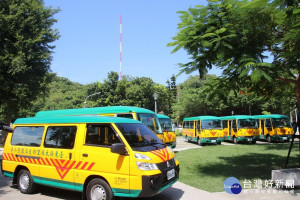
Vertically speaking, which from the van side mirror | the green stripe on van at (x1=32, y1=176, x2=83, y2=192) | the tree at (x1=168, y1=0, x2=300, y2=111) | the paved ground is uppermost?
the tree at (x1=168, y1=0, x2=300, y2=111)

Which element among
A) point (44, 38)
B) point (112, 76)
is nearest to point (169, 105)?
point (112, 76)

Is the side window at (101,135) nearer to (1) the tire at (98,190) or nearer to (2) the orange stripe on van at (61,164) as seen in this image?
(2) the orange stripe on van at (61,164)

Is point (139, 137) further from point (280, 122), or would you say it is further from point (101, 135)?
point (280, 122)

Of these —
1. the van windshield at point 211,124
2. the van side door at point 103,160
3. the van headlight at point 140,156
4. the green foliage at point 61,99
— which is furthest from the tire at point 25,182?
the green foliage at point 61,99

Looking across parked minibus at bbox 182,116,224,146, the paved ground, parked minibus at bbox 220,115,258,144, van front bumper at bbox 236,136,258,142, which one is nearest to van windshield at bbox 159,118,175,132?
parked minibus at bbox 182,116,224,146

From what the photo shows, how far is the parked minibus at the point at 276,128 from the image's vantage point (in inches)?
839

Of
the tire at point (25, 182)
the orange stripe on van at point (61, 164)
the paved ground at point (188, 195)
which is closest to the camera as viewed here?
the orange stripe on van at point (61, 164)

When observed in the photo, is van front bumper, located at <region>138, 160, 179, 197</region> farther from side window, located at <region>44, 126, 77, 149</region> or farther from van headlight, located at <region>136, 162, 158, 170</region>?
side window, located at <region>44, 126, 77, 149</region>

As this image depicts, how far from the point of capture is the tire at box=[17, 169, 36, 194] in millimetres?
6764

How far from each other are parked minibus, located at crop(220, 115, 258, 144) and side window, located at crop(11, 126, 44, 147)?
18.0m

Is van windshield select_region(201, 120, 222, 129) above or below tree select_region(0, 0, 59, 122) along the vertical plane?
below

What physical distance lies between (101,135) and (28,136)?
2.82m

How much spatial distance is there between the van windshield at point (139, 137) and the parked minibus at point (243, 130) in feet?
55.7

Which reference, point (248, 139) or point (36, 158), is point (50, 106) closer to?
point (248, 139)
